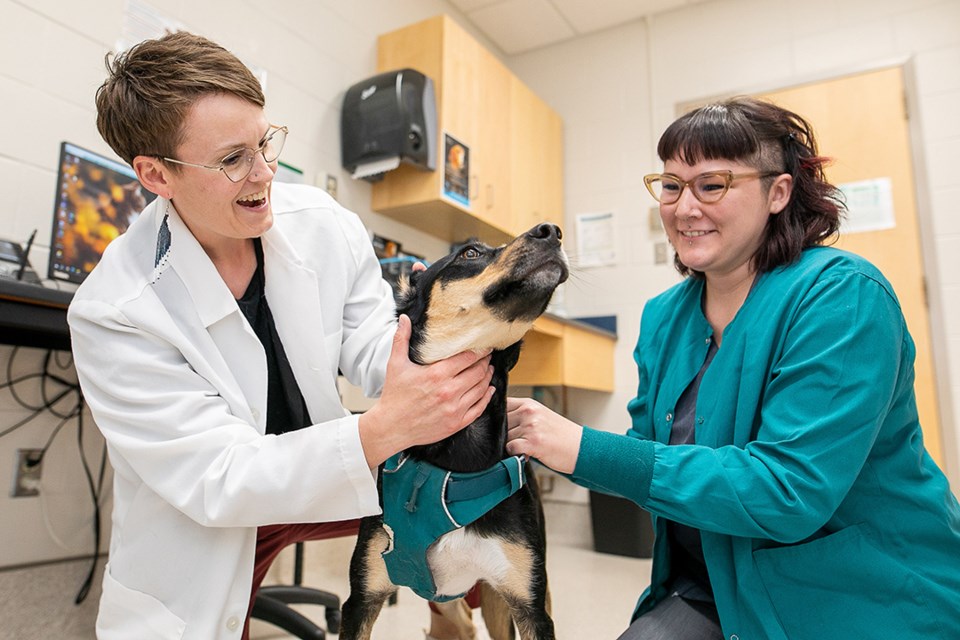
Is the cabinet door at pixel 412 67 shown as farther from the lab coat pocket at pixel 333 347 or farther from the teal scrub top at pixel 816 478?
the teal scrub top at pixel 816 478

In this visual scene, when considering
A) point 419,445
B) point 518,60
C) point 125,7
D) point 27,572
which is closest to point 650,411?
point 419,445

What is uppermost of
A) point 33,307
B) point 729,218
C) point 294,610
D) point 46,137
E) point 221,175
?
point 46,137

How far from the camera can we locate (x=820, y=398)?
1004 mm

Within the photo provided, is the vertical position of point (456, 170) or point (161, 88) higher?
point (456, 170)

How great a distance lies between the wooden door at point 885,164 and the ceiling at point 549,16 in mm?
1113

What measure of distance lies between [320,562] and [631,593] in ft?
4.12

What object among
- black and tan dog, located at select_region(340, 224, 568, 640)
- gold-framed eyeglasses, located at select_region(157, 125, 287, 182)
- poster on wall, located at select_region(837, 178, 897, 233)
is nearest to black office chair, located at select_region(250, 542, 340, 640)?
black and tan dog, located at select_region(340, 224, 568, 640)

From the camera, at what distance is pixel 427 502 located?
3.59 ft

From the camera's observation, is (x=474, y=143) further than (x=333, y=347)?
Yes

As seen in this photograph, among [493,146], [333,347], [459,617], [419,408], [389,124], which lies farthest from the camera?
[493,146]

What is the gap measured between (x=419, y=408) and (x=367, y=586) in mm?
374

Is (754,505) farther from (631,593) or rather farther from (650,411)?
(631,593)

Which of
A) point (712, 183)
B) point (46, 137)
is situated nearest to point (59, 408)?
point (46, 137)

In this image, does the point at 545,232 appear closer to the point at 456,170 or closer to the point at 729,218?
the point at 729,218
